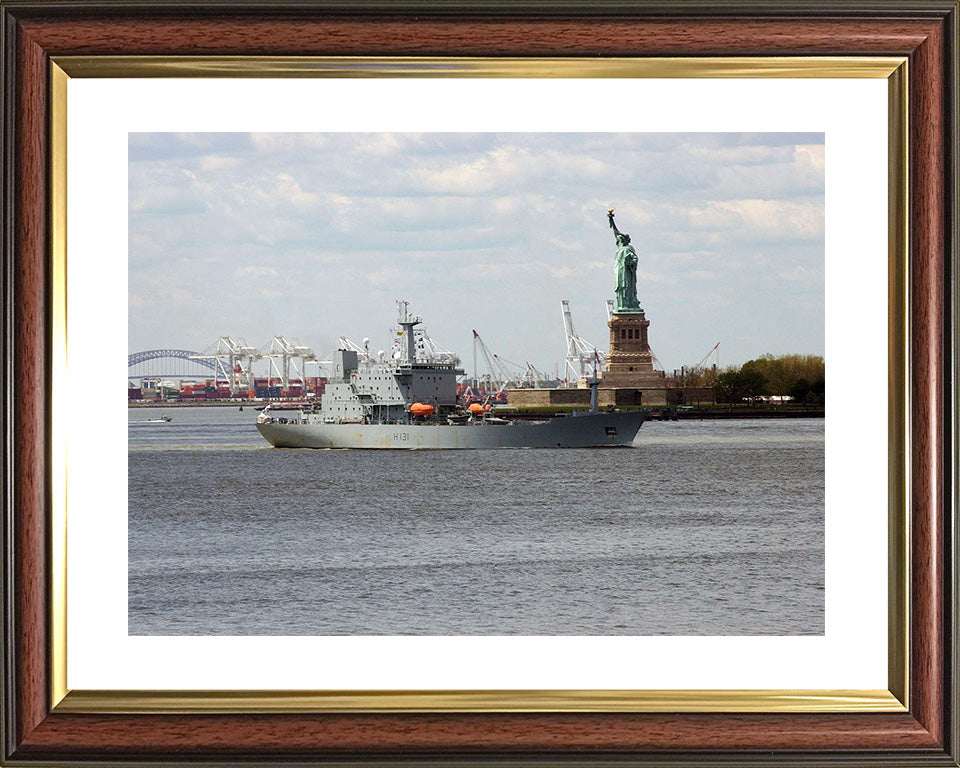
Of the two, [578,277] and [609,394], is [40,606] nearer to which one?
[609,394]

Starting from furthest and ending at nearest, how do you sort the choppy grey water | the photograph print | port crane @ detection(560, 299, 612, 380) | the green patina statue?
the green patina statue, port crane @ detection(560, 299, 612, 380), the photograph print, the choppy grey water

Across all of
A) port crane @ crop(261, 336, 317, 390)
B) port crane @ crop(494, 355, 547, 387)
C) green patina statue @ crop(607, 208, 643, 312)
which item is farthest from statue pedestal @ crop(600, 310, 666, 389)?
port crane @ crop(261, 336, 317, 390)

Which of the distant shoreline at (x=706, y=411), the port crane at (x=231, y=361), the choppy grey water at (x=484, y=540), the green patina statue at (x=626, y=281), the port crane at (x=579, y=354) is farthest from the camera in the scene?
the green patina statue at (x=626, y=281)

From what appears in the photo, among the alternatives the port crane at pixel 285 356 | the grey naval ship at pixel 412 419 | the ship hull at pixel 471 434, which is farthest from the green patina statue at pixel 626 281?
the port crane at pixel 285 356

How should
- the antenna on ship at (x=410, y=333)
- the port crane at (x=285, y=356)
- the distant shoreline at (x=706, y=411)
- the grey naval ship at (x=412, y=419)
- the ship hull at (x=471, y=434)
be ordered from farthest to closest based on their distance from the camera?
the distant shoreline at (x=706, y=411) → the port crane at (x=285, y=356) → the antenna on ship at (x=410, y=333) → the ship hull at (x=471, y=434) → the grey naval ship at (x=412, y=419)

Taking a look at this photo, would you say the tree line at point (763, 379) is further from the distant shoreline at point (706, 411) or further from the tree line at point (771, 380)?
the distant shoreline at point (706, 411)

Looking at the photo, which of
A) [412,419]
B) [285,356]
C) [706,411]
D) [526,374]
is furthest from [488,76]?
[706,411]

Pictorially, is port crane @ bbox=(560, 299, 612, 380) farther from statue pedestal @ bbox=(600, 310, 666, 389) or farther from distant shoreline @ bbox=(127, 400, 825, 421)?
distant shoreline @ bbox=(127, 400, 825, 421)
